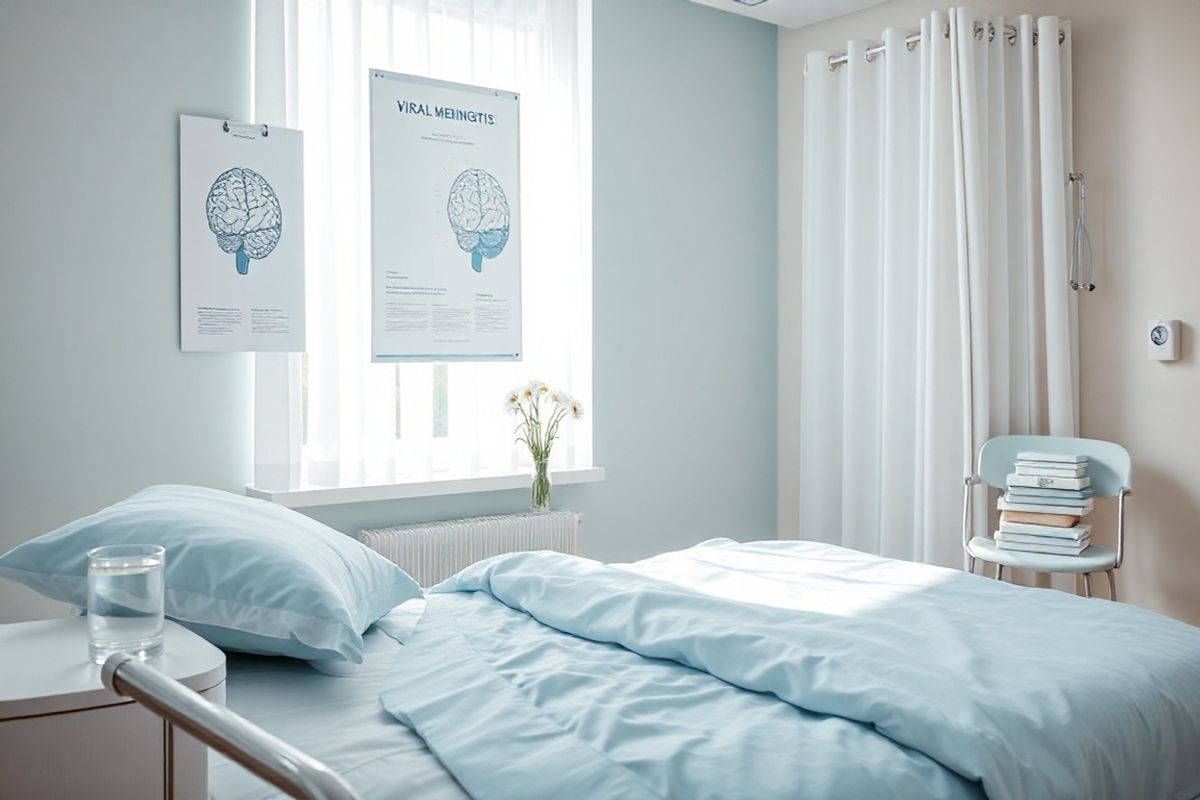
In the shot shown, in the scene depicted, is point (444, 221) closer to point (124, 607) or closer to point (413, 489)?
point (413, 489)

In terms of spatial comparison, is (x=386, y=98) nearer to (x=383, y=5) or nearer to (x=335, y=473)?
(x=383, y=5)

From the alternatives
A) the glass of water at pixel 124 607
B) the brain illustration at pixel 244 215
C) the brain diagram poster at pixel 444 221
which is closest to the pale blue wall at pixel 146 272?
the brain illustration at pixel 244 215

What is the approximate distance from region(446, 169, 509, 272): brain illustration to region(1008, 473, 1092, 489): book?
6.41ft

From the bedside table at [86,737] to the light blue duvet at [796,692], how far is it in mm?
353

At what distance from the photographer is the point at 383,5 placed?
132 inches

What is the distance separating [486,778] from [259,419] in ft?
6.83

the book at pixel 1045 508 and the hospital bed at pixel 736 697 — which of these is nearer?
the hospital bed at pixel 736 697

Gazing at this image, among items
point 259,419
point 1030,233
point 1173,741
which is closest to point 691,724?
point 1173,741

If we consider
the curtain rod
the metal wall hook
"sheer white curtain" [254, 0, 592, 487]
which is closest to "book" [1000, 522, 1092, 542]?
the metal wall hook

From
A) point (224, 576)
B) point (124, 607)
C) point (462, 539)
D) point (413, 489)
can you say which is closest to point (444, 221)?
point (413, 489)

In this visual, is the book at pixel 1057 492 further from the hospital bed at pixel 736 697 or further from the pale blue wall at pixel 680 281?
the pale blue wall at pixel 680 281

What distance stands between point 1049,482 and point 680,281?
165 centimetres

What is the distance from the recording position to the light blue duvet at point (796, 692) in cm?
128

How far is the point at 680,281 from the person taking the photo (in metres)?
4.19
